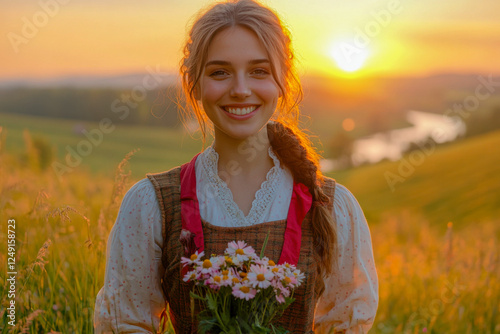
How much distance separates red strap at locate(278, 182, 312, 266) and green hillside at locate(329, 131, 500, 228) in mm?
10203

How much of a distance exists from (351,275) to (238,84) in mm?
952

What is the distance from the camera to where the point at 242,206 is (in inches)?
81.7

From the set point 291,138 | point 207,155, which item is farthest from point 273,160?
point 207,155

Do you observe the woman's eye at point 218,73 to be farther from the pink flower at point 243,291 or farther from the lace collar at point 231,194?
the pink flower at point 243,291

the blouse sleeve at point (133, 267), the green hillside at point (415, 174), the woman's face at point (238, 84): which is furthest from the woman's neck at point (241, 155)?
the green hillside at point (415, 174)

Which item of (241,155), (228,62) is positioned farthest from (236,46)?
(241,155)

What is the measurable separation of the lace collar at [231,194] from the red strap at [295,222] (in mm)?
94

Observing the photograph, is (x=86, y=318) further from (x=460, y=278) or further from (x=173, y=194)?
(x=460, y=278)

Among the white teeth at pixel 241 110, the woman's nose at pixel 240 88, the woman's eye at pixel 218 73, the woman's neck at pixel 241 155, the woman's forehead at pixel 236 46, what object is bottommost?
the woman's neck at pixel 241 155

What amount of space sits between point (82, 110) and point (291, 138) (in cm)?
2552

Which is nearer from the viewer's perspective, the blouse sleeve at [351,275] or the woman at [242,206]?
the woman at [242,206]

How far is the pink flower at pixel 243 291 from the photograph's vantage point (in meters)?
1.47

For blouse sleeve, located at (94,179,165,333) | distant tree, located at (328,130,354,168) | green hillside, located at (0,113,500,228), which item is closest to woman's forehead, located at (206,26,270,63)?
blouse sleeve, located at (94,179,165,333)

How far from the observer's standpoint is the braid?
2051 millimetres
